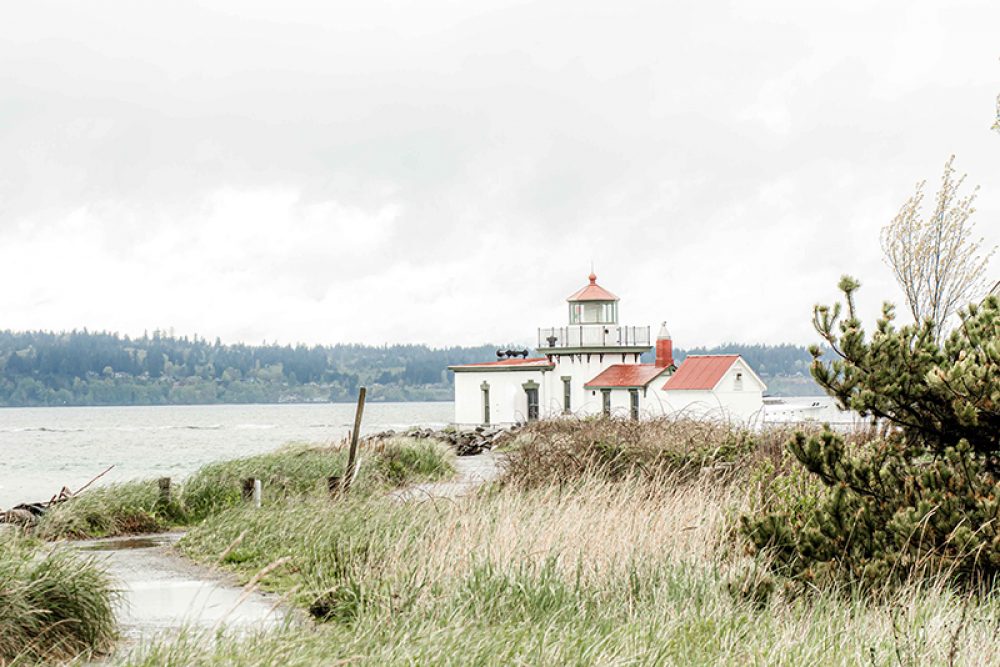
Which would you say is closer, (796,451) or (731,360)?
(796,451)

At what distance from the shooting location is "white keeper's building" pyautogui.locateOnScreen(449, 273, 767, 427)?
4653 centimetres

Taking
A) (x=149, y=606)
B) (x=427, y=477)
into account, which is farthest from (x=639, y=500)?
(x=427, y=477)

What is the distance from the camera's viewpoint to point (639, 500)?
11.1 m

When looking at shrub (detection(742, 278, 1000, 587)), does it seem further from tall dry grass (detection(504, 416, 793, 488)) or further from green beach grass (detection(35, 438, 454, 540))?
green beach grass (detection(35, 438, 454, 540))

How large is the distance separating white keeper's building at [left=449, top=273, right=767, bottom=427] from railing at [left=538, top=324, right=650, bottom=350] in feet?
0.16

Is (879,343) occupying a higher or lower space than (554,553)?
higher

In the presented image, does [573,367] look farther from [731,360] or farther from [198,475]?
[198,475]

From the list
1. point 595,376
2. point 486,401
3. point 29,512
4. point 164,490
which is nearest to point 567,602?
point 29,512

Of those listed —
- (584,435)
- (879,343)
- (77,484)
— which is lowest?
(77,484)

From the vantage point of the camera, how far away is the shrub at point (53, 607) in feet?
22.8

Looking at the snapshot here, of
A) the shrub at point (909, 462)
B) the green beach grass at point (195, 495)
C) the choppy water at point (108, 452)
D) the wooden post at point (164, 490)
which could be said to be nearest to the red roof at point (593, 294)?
the choppy water at point (108, 452)

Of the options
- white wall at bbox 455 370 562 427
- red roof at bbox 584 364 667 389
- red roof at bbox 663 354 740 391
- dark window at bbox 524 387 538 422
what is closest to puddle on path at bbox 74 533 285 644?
red roof at bbox 663 354 740 391

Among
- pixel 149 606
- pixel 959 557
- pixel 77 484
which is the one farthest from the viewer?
pixel 77 484

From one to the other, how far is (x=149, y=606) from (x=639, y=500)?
15.7ft
